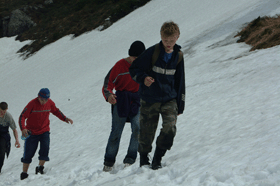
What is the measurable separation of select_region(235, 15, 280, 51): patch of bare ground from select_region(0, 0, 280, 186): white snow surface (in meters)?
0.51

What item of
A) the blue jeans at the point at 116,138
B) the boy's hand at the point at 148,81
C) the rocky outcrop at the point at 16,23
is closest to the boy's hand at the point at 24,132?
the blue jeans at the point at 116,138

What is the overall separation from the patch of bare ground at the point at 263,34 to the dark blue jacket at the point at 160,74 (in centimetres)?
1015

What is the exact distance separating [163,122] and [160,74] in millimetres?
646

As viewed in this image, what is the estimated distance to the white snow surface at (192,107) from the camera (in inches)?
131

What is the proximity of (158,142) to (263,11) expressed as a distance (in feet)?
60.6

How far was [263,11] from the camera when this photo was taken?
18375 millimetres

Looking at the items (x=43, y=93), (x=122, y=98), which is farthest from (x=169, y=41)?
(x=43, y=93)

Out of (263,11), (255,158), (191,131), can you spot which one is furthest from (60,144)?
(263,11)

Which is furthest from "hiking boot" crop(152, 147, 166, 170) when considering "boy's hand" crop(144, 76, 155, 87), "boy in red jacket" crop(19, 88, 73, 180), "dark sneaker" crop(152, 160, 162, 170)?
"boy in red jacket" crop(19, 88, 73, 180)

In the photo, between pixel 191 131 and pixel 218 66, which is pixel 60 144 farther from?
pixel 218 66

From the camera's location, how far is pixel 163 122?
341 cm

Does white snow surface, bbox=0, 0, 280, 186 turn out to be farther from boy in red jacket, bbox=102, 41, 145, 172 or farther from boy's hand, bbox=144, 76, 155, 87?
Answer: boy's hand, bbox=144, 76, 155, 87

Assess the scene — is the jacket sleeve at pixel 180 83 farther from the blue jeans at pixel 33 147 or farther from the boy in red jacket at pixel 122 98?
the blue jeans at pixel 33 147

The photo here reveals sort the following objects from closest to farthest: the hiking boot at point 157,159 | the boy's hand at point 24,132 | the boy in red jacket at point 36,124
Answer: the hiking boot at point 157,159 < the boy's hand at point 24,132 < the boy in red jacket at point 36,124
